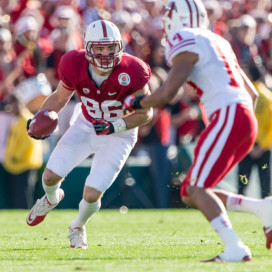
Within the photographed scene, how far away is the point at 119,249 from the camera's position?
6.02 metres

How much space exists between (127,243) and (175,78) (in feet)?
6.81

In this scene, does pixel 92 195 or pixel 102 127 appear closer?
pixel 102 127

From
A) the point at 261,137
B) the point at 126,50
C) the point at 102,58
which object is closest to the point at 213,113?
the point at 102,58

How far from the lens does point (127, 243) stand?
654 centimetres

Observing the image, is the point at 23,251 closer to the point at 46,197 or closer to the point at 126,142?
the point at 46,197

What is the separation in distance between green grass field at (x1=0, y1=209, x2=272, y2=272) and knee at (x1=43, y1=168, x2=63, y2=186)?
1.67 ft

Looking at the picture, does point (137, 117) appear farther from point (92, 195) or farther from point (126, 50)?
point (126, 50)

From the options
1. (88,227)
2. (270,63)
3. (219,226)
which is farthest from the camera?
(270,63)

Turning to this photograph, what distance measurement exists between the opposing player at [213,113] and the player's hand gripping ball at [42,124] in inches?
44.8

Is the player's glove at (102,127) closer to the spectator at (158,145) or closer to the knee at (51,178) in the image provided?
the knee at (51,178)

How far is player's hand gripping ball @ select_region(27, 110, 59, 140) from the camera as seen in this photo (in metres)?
6.22

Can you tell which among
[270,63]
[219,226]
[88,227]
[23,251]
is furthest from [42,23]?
[219,226]

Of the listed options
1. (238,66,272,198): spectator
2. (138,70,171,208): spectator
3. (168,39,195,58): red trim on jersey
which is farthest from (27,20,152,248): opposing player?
(238,66,272,198): spectator

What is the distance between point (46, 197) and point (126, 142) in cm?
81
